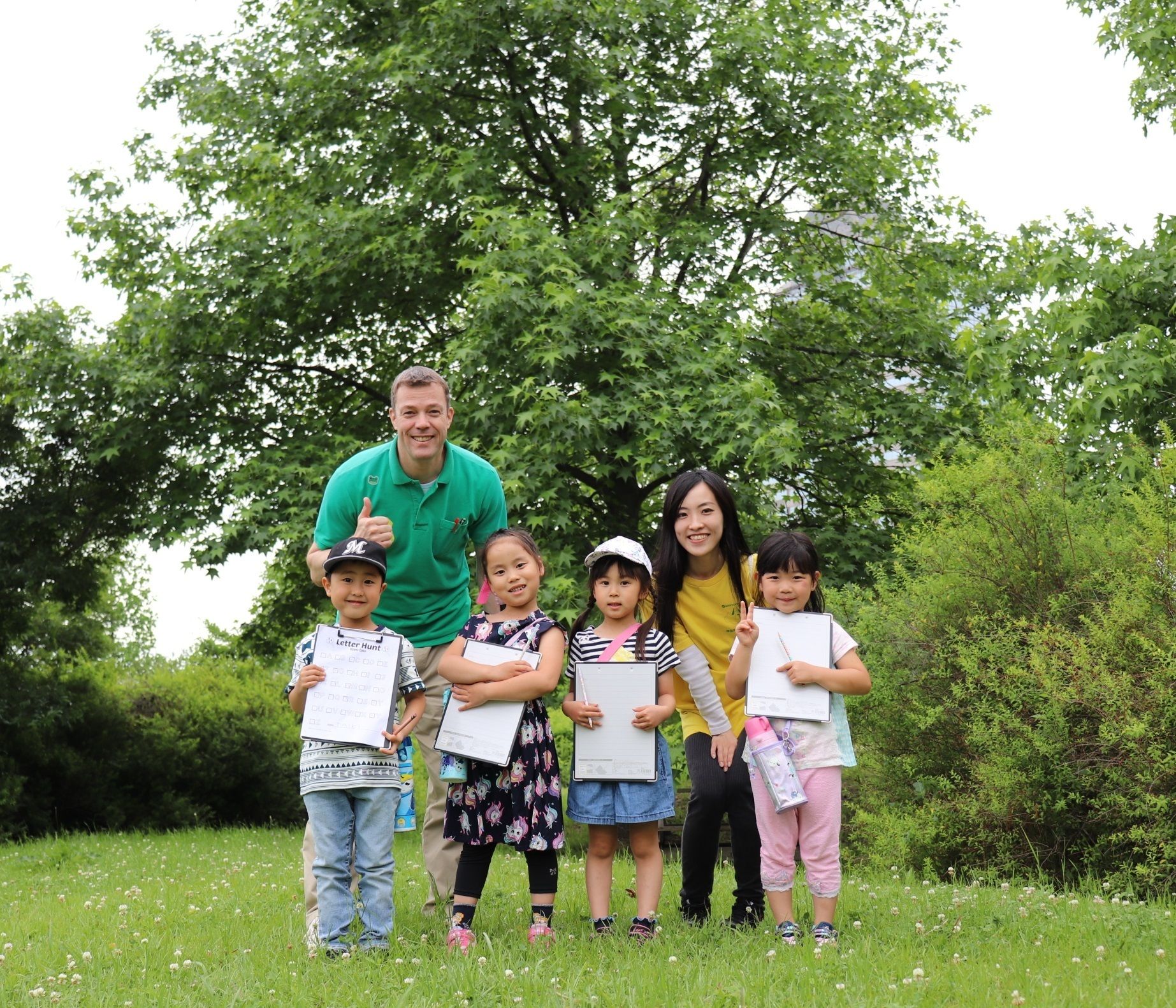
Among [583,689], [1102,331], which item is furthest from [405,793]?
[1102,331]

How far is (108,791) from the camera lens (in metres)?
15.1

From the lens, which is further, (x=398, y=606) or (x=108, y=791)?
(x=108, y=791)

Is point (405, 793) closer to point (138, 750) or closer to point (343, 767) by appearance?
point (343, 767)

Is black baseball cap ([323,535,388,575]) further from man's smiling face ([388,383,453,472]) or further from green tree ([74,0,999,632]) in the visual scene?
green tree ([74,0,999,632])

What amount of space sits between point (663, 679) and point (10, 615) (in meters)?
12.3

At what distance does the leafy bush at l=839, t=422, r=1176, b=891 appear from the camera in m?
6.44

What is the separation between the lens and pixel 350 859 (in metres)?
4.78

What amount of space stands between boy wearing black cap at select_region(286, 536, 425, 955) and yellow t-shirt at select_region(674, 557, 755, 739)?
3.83 feet

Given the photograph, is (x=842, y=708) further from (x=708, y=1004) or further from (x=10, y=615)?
(x=10, y=615)

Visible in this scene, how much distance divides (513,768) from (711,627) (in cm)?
104

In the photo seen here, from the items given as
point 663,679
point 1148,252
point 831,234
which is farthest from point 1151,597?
point 831,234

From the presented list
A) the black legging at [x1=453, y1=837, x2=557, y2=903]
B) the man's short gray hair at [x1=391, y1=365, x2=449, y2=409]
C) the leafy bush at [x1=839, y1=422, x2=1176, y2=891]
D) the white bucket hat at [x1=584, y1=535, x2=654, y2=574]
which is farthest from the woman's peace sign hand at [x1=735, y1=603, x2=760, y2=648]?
the leafy bush at [x1=839, y1=422, x2=1176, y2=891]

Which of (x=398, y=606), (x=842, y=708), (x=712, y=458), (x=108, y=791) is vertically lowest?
(x=108, y=791)

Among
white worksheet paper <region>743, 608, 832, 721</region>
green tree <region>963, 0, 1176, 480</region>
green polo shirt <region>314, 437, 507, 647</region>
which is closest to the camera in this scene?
white worksheet paper <region>743, 608, 832, 721</region>
